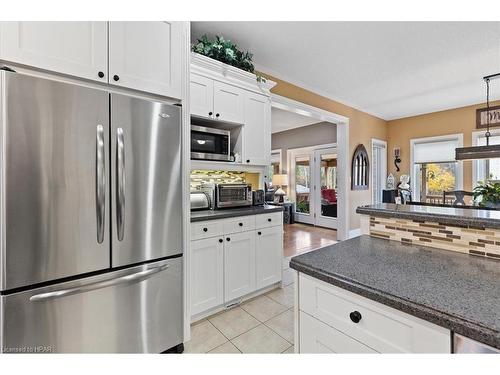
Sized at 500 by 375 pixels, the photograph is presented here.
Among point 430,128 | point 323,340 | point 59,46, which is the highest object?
point 430,128

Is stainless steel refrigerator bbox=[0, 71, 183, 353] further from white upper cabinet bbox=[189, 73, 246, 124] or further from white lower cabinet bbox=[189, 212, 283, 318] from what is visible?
white upper cabinet bbox=[189, 73, 246, 124]

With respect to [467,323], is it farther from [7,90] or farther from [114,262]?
[7,90]

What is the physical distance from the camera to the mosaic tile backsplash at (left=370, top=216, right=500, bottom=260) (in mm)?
1050

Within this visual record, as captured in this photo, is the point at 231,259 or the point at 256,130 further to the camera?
the point at 256,130

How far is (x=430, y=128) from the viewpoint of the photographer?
5305 mm

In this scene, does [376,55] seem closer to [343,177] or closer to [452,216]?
[343,177]

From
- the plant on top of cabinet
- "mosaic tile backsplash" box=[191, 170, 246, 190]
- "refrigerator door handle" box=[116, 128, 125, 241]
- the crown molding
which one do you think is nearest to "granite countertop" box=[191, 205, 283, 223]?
"mosaic tile backsplash" box=[191, 170, 246, 190]

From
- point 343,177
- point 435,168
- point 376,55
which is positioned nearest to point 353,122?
point 343,177

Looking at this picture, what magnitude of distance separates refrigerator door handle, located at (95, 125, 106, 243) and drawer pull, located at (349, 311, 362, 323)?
1.35m

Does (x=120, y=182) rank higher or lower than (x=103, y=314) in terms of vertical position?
higher

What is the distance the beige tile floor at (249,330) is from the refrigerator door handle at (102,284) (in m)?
0.69

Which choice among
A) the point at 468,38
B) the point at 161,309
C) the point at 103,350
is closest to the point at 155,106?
the point at 161,309

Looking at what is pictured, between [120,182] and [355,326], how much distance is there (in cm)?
140

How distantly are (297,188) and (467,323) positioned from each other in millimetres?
6188
